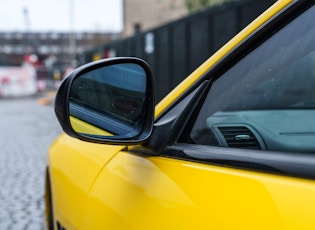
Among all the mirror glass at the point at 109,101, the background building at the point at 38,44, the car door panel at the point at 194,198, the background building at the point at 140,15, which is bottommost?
the background building at the point at 38,44

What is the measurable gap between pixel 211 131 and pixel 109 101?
37cm

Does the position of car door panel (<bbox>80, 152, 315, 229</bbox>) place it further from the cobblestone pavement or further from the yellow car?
Result: the cobblestone pavement

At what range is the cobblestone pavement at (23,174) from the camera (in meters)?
4.24

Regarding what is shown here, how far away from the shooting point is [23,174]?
20.4 ft

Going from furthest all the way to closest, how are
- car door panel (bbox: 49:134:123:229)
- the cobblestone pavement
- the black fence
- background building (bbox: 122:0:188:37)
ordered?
background building (bbox: 122:0:188:37), the black fence, the cobblestone pavement, car door panel (bbox: 49:134:123:229)

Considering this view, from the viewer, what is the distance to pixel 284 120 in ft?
5.20

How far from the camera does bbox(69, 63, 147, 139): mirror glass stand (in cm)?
151

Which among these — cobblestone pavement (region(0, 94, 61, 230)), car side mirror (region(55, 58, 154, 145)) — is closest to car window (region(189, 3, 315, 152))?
car side mirror (region(55, 58, 154, 145))

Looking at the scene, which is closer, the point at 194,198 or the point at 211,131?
the point at 194,198

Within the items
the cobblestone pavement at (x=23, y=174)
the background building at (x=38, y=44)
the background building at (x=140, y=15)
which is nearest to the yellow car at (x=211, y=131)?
the cobblestone pavement at (x=23, y=174)

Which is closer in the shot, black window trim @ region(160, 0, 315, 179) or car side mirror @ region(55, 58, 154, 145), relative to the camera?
black window trim @ region(160, 0, 315, 179)

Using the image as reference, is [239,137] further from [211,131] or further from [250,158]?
[250,158]

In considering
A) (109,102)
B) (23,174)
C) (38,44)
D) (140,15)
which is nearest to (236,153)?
(109,102)

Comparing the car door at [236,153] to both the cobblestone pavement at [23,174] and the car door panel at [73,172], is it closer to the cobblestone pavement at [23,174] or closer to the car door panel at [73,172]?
the car door panel at [73,172]
